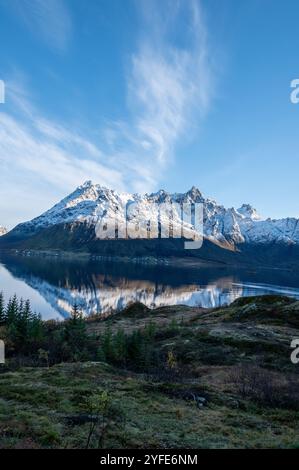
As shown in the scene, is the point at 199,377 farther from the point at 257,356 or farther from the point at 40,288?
the point at 40,288

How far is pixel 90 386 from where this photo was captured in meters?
23.5

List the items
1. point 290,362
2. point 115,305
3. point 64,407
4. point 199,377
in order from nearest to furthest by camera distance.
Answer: point 64,407
point 199,377
point 290,362
point 115,305

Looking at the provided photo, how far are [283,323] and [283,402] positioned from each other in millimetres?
48895

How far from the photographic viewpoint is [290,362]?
1676 inches

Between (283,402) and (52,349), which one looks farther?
(52,349)

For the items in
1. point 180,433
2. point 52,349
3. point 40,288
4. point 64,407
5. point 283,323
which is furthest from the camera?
point 40,288

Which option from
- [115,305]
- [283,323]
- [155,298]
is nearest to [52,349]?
[283,323]
